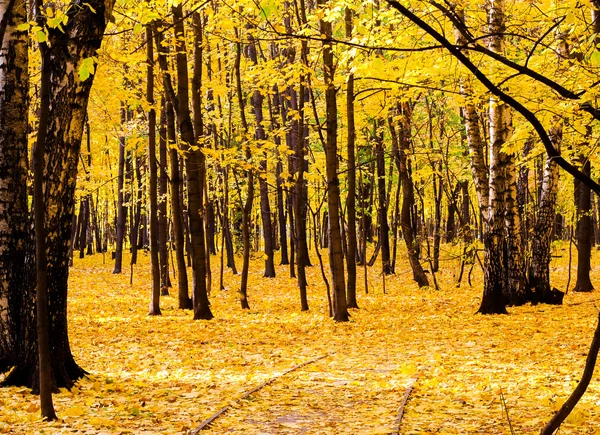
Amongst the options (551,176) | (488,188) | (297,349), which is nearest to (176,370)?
(297,349)

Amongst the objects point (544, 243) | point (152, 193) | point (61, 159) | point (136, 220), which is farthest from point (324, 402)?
point (136, 220)

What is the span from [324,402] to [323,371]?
1.80 metres

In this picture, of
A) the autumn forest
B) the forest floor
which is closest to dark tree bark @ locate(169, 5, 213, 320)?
the autumn forest

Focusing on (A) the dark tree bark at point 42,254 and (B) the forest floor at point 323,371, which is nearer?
(A) the dark tree bark at point 42,254

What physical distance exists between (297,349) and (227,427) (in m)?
5.15

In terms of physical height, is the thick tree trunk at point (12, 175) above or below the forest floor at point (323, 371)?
above

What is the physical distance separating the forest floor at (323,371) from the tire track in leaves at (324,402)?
2 centimetres

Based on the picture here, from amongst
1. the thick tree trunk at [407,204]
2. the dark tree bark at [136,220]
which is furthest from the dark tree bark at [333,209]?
the dark tree bark at [136,220]

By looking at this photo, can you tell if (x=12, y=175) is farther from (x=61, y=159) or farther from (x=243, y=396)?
(x=243, y=396)

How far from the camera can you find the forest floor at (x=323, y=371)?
6016 mm

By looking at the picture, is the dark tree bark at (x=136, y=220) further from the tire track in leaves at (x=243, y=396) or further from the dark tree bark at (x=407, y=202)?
the tire track in leaves at (x=243, y=396)

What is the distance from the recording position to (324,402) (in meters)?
7.00

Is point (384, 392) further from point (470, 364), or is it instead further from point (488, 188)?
point (488, 188)

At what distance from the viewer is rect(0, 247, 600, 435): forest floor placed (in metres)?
6.02
